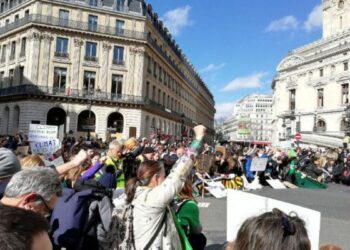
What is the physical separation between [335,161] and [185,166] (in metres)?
21.1

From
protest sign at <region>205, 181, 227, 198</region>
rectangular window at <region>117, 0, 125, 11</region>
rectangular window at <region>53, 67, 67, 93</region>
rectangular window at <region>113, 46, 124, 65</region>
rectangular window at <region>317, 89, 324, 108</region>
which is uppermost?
rectangular window at <region>117, 0, 125, 11</region>

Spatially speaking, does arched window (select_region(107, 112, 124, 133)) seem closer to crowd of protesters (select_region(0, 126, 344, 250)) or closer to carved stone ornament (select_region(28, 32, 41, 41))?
carved stone ornament (select_region(28, 32, 41, 41))

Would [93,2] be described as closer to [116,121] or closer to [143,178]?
[116,121]

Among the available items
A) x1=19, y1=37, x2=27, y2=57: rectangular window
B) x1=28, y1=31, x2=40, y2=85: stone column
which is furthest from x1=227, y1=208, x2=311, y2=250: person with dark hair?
x1=19, y1=37, x2=27, y2=57: rectangular window

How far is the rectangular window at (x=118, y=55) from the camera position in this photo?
42.8 metres

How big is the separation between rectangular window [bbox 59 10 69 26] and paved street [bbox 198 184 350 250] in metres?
32.4

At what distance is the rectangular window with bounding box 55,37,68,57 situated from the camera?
40.4 metres

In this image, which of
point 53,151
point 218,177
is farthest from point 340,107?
point 53,151

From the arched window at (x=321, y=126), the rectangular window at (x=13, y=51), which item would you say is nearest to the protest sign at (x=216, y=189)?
the rectangular window at (x=13, y=51)

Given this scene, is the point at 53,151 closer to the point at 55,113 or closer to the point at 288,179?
the point at 288,179

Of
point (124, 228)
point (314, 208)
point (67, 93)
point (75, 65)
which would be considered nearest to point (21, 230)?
point (124, 228)

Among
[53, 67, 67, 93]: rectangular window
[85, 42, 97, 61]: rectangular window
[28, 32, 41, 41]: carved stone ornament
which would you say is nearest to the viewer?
[28, 32, 41, 41]: carved stone ornament

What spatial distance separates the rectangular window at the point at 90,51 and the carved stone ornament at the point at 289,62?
35690mm

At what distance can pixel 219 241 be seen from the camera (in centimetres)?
701
